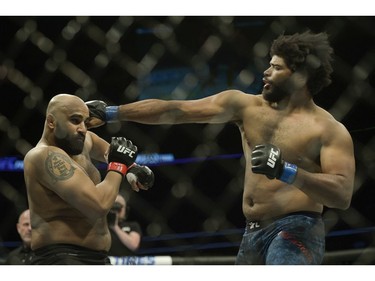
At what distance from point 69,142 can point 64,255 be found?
318 mm

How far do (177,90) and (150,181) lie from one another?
998 millimetres

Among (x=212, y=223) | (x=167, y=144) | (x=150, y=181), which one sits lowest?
(x=150, y=181)

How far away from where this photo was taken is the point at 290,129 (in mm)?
2082

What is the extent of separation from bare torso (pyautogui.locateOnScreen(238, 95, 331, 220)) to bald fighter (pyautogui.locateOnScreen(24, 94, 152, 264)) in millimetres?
355

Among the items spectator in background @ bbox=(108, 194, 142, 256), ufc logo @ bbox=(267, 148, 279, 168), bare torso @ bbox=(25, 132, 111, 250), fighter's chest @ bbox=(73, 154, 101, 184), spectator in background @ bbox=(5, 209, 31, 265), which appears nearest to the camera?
ufc logo @ bbox=(267, 148, 279, 168)

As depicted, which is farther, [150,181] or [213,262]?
[213,262]

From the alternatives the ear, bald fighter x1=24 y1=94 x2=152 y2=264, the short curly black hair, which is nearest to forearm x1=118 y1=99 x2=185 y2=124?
bald fighter x1=24 y1=94 x2=152 y2=264

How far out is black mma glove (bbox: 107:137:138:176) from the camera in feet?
6.55

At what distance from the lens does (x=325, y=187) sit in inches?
75.7


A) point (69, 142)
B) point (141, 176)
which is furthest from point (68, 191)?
point (141, 176)

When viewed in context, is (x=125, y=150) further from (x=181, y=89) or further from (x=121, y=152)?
(x=181, y=89)

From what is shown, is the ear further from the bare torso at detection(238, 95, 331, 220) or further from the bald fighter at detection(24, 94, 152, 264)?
the bare torso at detection(238, 95, 331, 220)
